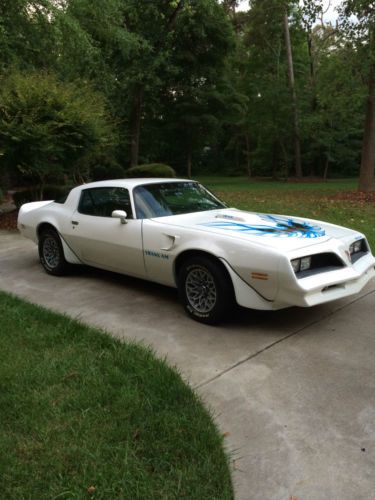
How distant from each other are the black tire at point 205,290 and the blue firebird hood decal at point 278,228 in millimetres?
463

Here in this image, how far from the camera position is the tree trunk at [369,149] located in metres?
15.0

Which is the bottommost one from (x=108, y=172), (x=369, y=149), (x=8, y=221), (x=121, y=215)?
(x=8, y=221)

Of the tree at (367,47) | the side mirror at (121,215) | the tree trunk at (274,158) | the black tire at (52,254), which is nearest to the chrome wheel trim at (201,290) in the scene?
the side mirror at (121,215)

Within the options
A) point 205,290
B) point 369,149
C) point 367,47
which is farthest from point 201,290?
point 369,149

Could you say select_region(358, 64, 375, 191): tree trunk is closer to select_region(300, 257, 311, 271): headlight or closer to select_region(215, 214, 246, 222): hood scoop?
select_region(215, 214, 246, 222): hood scoop

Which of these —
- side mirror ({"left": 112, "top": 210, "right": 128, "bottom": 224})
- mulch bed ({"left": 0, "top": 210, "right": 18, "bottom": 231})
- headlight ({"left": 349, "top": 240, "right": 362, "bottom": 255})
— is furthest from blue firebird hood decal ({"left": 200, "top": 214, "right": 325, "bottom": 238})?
mulch bed ({"left": 0, "top": 210, "right": 18, "bottom": 231})

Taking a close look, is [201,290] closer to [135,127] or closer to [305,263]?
[305,263]

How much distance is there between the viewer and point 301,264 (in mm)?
3914

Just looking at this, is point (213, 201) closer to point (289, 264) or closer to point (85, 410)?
point (289, 264)

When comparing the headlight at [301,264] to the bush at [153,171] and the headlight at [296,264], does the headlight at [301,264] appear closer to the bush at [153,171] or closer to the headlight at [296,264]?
the headlight at [296,264]

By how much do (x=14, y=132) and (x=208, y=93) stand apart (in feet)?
62.7

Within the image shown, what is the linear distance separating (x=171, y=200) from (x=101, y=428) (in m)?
3.07

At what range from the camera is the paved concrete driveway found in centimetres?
235

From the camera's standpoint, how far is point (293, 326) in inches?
166
